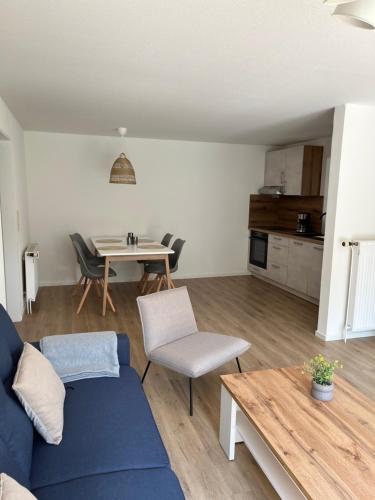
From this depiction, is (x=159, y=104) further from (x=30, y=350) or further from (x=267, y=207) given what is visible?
(x=267, y=207)

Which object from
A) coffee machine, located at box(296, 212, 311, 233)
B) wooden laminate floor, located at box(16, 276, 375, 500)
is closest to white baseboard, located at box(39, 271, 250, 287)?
wooden laminate floor, located at box(16, 276, 375, 500)

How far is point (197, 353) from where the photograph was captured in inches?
99.5

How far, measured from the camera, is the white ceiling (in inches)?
66.3

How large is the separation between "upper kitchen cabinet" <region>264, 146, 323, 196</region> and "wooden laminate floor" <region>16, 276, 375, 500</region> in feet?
5.43

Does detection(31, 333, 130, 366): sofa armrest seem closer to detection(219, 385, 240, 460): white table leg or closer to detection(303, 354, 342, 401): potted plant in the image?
detection(219, 385, 240, 460): white table leg

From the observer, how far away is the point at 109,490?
1.28 m

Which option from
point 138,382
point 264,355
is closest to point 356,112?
point 264,355

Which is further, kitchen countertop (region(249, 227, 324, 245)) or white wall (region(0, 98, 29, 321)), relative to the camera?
kitchen countertop (region(249, 227, 324, 245))

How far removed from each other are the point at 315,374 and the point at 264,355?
1465 millimetres

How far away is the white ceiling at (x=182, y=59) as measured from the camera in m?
1.68

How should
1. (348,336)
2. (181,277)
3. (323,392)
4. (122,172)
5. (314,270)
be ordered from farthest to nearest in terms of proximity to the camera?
(181,277) < (314,270) < (122,172) < (348,336) < (323,392)

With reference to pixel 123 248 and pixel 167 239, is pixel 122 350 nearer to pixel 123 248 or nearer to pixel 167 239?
pixel 123 248

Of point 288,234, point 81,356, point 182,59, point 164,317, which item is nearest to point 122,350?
point 81,356

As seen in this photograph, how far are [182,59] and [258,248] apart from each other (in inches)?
177
